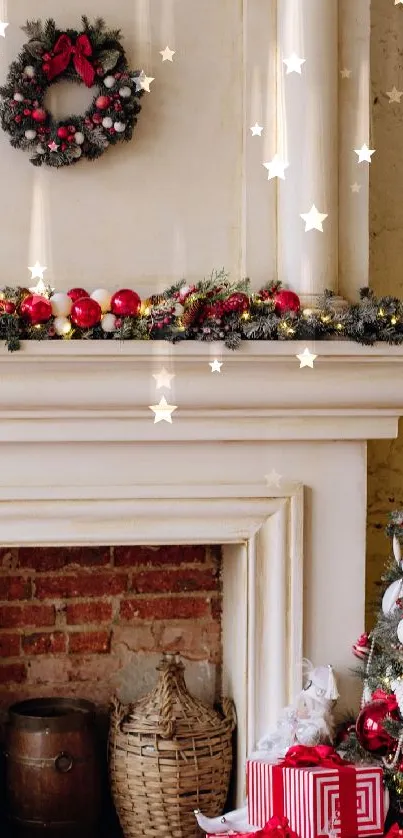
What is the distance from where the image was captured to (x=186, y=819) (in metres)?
2.52

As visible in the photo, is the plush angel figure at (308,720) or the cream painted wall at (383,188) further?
the cream painted wall at (383,188)

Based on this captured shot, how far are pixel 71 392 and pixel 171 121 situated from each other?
722 mm

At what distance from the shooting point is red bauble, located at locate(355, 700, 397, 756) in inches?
87.3

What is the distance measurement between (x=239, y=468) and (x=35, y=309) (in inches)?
23.8

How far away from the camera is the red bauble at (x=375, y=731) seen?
7.27 ft

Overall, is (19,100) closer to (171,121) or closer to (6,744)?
→ (171,121)

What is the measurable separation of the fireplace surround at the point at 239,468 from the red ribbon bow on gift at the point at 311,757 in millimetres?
254

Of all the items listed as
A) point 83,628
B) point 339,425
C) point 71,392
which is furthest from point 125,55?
point 83,628

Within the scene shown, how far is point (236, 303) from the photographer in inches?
90.8

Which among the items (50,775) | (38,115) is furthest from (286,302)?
(50,775)

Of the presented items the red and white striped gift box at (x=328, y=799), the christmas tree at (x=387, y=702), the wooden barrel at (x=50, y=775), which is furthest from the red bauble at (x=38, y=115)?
the red and white striped gift box at (x=328, y=799)

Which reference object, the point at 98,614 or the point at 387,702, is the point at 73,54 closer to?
the point at 98,614

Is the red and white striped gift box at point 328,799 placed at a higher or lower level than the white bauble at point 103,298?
lower

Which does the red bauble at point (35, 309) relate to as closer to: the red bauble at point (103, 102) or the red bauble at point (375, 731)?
the red bauble at point (103, 102)
